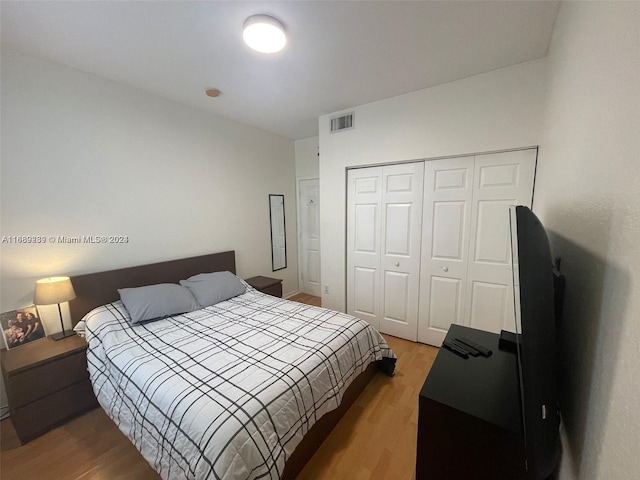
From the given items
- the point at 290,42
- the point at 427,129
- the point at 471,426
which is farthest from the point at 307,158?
the point at 471,426

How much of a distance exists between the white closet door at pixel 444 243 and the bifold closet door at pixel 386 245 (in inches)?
3.5

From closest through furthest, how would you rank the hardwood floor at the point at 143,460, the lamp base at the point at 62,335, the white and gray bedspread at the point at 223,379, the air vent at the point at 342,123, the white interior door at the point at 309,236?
the white and gray bedspread at the point at 223,379 < the hardwood floor at the point at 143,460 < the lamp base at the point at 62,335 < the air vent at the point at 342,123 < the white interior door at the point at 309,236

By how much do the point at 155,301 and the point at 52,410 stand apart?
88cm

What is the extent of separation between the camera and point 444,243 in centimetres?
251

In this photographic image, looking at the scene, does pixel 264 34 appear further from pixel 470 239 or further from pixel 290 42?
pixel 470 239

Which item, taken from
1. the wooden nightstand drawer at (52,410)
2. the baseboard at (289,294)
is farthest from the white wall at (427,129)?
the wooden nightstand drawer at (52,410)

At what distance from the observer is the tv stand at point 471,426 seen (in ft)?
2.81

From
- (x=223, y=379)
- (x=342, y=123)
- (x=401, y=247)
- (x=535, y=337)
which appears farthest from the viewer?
(x=342, y=123)

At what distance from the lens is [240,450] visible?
3.49 ft

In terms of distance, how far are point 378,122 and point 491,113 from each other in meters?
1.02

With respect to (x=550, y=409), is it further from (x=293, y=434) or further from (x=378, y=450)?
(x=378, y=450)

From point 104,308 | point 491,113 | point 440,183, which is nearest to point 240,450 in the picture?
point 104,308

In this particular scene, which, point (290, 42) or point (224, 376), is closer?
point (224, 376)

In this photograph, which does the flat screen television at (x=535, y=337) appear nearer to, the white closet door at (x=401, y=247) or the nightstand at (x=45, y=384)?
the white closet door at (x=401, y=247)
